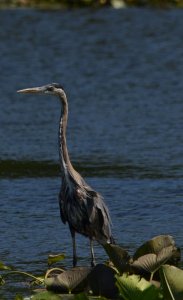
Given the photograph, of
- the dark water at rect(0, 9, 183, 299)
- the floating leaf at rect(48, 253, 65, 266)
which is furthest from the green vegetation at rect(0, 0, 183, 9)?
the floating leaf at rect(48, 253, 65, 266)

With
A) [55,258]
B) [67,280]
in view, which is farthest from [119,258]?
[55,258]

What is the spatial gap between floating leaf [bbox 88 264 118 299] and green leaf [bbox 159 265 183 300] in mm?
757

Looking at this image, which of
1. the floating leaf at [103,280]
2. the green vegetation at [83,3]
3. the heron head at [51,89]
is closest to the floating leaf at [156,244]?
the floating leaf at [103,280]

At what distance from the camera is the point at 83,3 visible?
90.0ft

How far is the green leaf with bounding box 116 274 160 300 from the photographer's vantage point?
245 inches

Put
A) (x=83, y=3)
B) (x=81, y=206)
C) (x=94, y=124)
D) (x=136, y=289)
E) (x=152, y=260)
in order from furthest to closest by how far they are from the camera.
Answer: (x=83, y=3) < (x=94, y=124) < (x=81, y=206) < (x=152, y=260) < (x=136, y=289)

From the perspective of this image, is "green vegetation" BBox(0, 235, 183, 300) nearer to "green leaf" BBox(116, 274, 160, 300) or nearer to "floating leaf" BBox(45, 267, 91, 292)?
"floating leaf" BBox(45, 267, 91, 292)

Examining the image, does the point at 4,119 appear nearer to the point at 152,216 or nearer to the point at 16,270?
the point at 152,216

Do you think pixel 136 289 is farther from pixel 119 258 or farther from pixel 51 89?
pixel 51 89

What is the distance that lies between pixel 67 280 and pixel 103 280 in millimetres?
228

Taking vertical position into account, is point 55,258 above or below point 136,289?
below

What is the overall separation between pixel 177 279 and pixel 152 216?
3730 millimetres

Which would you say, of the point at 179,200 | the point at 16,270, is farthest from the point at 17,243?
the point at 179,200

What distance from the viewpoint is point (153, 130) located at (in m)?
14.3
